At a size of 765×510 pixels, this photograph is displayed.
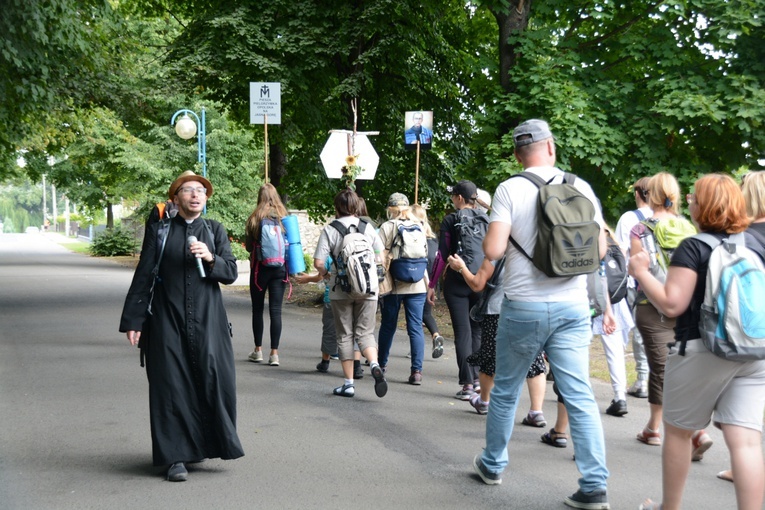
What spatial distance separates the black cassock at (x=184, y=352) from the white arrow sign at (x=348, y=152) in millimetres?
8562

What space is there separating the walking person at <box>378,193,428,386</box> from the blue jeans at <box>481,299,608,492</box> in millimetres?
3790

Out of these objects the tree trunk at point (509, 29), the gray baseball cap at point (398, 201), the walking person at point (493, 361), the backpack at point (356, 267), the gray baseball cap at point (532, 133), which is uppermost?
the tree trunk at point (509, 29)

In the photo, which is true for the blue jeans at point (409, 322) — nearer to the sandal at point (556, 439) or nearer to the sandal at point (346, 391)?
the sandal at point (346, 391)

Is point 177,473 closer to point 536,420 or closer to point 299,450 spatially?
point 299,450

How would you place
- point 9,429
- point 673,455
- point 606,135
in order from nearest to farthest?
point 673,455
point 9,429
point 606,135

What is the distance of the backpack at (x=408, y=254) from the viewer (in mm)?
8609

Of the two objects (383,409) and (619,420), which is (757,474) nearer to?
(619,420)

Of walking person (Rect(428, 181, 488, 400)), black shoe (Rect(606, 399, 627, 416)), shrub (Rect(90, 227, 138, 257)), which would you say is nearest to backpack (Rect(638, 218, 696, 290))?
black shoe (Rect(606, 399, 627, 416))

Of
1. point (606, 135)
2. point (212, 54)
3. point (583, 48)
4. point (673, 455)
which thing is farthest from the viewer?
point (212, 54)

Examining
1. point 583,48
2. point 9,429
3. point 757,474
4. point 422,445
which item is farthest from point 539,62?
point 757,474

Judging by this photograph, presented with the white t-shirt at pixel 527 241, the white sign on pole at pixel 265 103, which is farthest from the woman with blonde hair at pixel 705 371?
the white sign on pole at pixel 265 103

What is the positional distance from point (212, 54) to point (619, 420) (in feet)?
38.6

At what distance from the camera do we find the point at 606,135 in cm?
1284

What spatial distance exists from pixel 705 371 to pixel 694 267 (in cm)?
47
